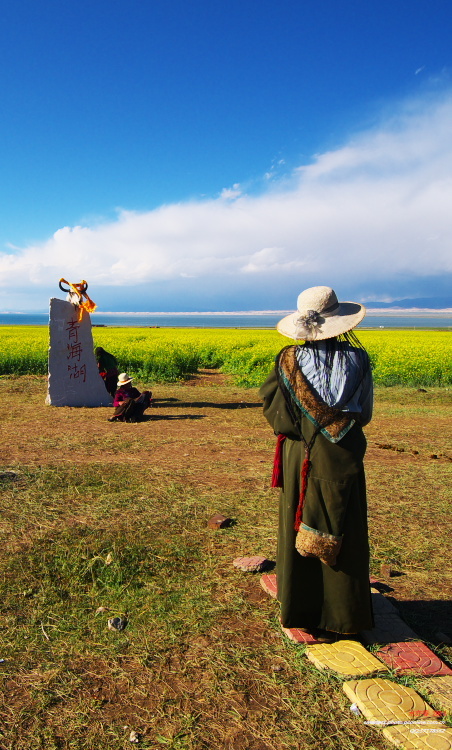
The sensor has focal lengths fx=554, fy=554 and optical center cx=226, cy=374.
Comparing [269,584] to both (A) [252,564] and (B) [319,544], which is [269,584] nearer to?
(A) [252,564]

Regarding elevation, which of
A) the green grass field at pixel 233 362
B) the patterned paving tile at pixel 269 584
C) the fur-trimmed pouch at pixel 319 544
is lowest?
the patterned paving tile at pixel 269 584

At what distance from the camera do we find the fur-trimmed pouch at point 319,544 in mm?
2971

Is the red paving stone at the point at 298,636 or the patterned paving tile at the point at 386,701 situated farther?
the red paving stone at the point at 298,636

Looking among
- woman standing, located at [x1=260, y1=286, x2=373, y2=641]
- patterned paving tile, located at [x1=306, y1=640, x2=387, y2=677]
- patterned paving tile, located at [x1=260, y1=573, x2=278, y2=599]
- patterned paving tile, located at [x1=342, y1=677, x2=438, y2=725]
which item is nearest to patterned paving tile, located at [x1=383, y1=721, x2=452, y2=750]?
patterned paving tile, located at [x1=342, y1=677, x2=438, y2=725]

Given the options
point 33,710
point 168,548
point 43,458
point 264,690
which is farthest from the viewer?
point 43,458

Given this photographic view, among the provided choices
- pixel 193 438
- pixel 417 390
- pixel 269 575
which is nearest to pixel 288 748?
pixel 269 575

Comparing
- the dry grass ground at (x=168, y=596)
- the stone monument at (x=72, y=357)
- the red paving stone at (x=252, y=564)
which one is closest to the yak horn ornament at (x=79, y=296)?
the stone monument at (x=72, y=357)

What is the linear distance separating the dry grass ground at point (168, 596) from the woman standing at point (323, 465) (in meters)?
0.41

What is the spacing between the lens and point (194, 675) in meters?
2.95

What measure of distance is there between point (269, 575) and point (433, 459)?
14.6ft

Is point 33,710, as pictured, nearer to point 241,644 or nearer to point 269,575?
point 241,644

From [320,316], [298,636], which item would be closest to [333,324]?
[320,316]

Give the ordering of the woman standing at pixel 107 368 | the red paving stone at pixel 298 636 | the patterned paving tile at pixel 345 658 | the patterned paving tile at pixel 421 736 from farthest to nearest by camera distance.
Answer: the woman standing at pixel 107 368
the red paving stone at pixel 298 636
the patterned paving tile at pixel 345 658
the patterned paving tile at pixel 421 736

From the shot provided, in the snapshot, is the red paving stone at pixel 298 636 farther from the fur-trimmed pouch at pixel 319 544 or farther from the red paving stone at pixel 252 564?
the red paving stone at pixel 252 564
